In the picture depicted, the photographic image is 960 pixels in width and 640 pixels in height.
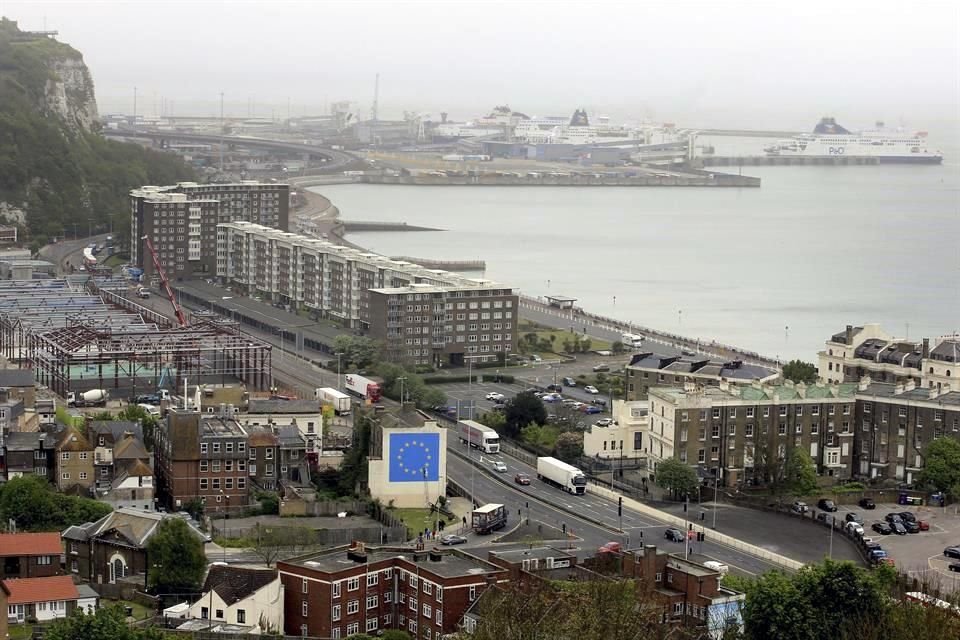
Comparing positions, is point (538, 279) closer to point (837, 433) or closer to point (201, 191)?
point (201, 191)

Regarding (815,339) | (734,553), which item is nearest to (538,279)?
(815,339)

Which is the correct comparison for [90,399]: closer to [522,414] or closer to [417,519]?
[522,414]

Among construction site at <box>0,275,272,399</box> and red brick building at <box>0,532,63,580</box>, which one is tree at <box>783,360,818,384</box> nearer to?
construction site at <box>0,275,272,399</box>

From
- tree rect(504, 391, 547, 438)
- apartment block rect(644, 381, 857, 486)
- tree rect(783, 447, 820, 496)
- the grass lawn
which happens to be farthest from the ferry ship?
the grass lawn

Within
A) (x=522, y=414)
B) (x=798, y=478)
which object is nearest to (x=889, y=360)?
(x=798, y=478)

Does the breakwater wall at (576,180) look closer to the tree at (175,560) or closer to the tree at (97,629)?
the tree at (175,560)

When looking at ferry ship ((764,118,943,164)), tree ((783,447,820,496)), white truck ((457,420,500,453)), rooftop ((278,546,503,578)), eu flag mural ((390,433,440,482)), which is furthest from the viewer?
ferry ship ((764,118,943,164))

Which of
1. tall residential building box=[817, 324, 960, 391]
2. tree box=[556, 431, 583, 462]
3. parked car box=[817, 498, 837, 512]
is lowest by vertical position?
parked car box=[817, 498, 837, 512]
